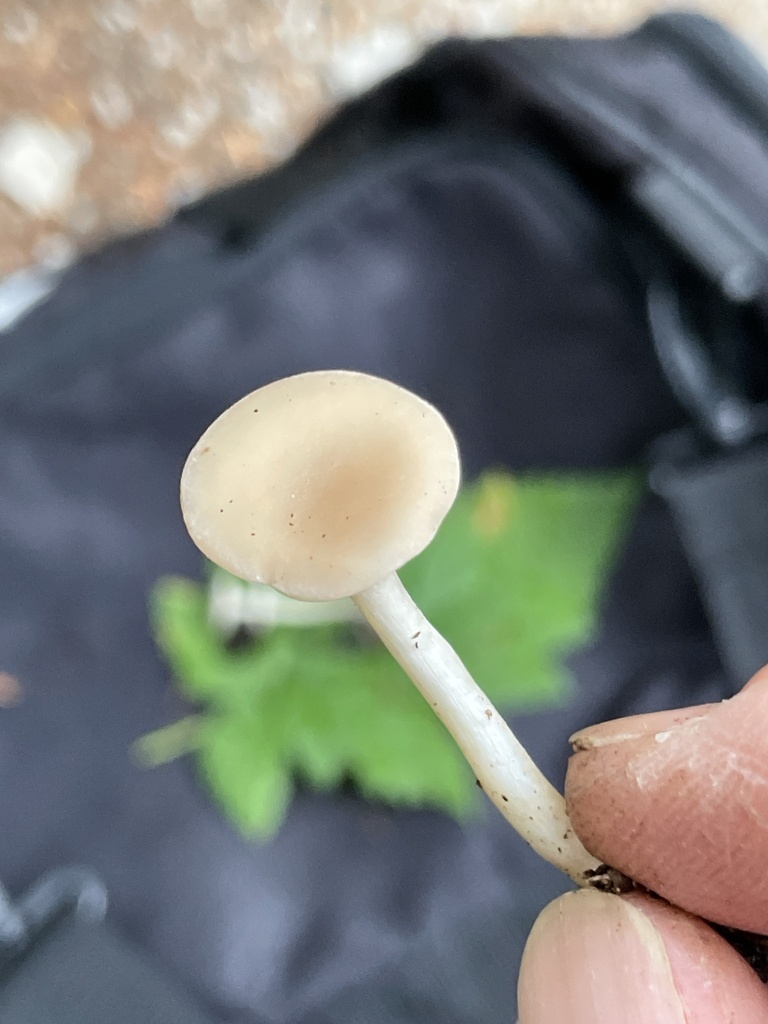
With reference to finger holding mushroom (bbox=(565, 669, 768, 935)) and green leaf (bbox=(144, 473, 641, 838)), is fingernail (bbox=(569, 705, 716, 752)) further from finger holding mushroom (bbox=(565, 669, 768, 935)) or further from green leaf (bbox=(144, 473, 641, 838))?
green leaf (bbox=(144, 473, 641, 838))

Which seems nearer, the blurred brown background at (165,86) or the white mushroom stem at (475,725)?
the white mushroom stem at (475,725)

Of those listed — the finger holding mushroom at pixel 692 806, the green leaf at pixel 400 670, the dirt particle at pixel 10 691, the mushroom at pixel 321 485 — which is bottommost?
the green leaf at pixel 400 670

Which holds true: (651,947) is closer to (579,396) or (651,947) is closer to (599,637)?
(599,637)

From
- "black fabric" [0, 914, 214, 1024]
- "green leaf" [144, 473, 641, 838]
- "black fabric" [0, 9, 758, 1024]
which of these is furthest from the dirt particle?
"black fabric" [0, 914, 214, 1024]

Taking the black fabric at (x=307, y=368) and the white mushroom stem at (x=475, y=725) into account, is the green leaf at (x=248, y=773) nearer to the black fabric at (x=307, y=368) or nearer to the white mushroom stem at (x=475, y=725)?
the black fabric at (x=307, y=368)

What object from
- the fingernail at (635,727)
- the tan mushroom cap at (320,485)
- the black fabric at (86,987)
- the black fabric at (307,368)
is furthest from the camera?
the black fabric at (307,368)

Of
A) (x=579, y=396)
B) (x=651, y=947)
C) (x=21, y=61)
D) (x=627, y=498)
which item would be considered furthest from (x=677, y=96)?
(x=21, y=61)

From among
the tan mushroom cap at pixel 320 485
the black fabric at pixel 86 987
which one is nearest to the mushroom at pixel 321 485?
the tan mushroom cap at pixel 320 485
